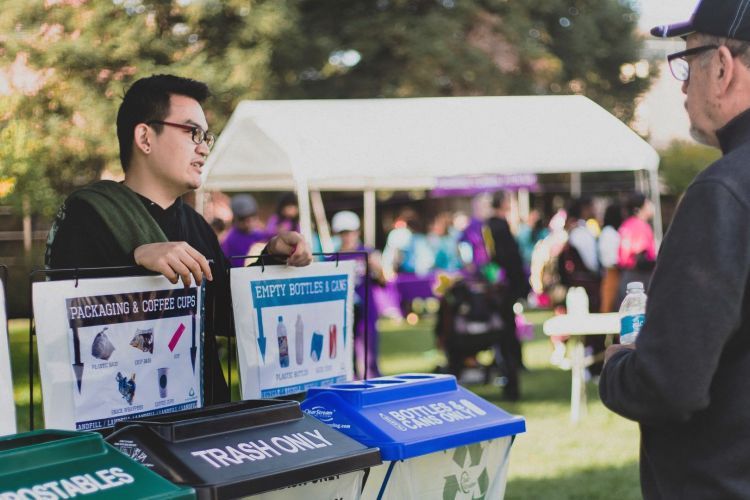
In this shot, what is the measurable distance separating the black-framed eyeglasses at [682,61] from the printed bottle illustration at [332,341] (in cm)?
138

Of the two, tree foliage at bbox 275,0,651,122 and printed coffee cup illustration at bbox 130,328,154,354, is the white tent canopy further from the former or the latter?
tree foliage at bbox 275,0,651,122

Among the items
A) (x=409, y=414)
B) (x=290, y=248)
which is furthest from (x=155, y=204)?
(x=409, y=414)

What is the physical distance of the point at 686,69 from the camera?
2043 millimetres

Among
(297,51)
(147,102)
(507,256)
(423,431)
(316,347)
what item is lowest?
(507,256)

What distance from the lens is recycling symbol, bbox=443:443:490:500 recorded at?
8.84ft

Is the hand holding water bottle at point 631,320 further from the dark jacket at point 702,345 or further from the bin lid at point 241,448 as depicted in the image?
the bin lid at point 241,448

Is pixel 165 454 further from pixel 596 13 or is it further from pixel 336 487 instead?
pixel 596 13

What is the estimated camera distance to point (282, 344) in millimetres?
2879

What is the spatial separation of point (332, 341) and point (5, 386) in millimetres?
1139

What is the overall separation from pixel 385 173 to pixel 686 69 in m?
8.25

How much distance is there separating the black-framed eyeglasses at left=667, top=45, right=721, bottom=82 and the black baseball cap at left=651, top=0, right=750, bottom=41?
0.03m

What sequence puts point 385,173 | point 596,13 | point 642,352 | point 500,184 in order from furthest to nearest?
point 596,13, point 500,184, point 385,173, point 642,352

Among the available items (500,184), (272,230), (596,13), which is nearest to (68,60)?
(500,184)

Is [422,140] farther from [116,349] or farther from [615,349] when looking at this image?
[615,349]
